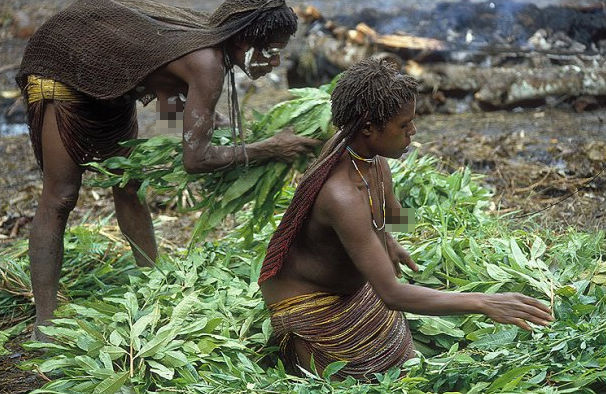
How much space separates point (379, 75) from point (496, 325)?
1170mm

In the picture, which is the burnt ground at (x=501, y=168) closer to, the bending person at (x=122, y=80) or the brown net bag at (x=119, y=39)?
the bending person at (x=122, y=80)

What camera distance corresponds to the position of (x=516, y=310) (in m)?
3.19

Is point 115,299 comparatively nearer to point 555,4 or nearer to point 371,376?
point 371,376

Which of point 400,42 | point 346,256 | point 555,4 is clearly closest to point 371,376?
point 346,256

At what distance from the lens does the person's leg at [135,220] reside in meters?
4.86

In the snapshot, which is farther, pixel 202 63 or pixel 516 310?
pixel 202 63

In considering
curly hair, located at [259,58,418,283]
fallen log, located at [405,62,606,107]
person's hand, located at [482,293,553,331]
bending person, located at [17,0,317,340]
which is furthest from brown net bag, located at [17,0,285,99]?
fallen log, located at [405,62,606,107]

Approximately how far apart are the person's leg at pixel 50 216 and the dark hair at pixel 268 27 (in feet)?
3.38

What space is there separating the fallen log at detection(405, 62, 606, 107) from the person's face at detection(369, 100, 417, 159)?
5065 mm

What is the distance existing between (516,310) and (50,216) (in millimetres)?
2343

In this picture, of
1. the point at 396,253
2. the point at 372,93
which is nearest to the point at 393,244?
the point at 396,253

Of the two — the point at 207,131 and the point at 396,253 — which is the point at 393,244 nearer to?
the point at 396,253

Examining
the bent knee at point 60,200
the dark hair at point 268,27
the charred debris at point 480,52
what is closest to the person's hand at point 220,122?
the dark hair at point 268,27

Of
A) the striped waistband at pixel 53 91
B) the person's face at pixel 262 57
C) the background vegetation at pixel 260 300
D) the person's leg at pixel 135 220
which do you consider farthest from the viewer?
the person's leg at pixel 135 220
